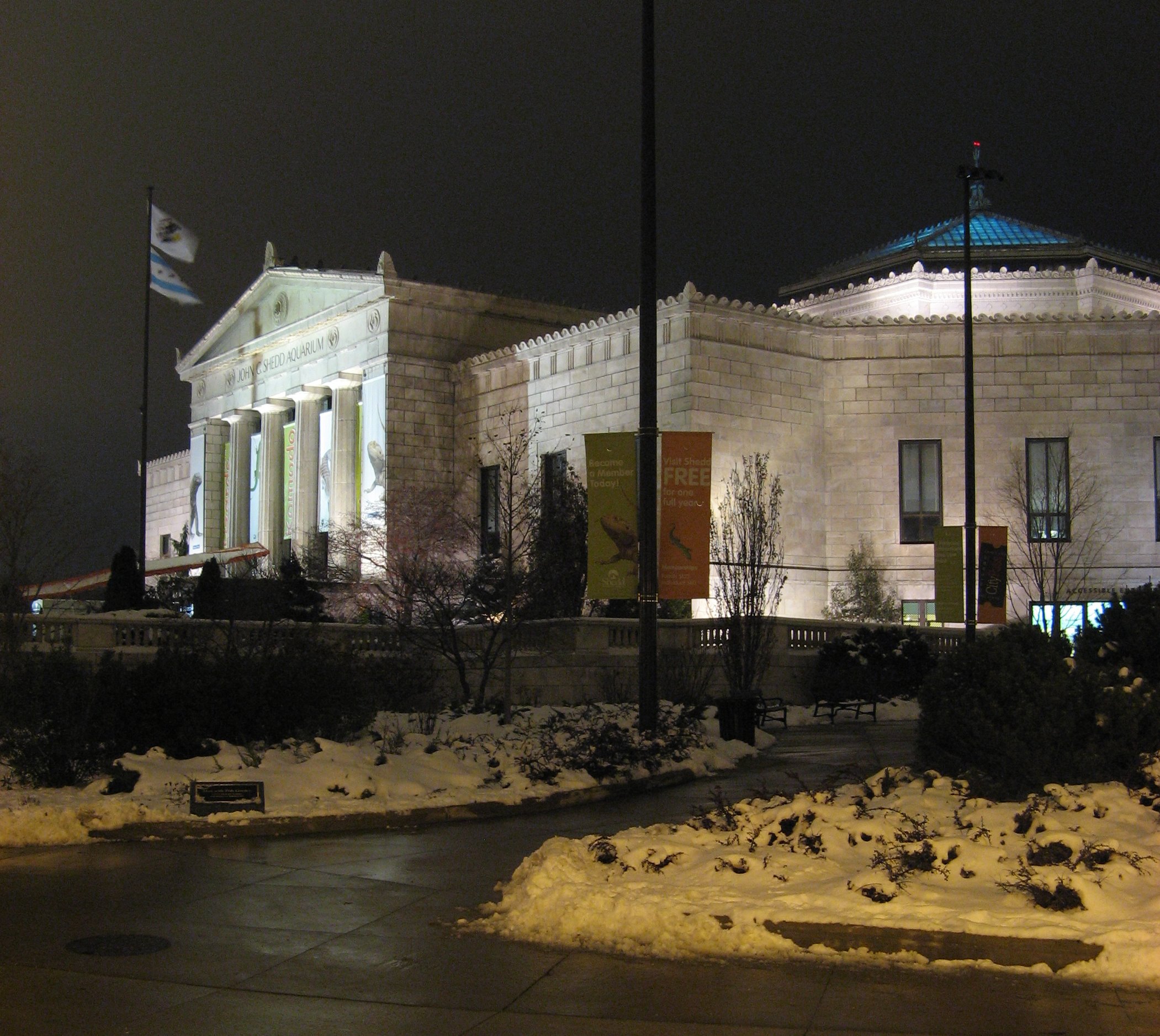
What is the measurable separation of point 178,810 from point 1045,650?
8.02 metres

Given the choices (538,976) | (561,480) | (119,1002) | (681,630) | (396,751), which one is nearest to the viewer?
(119,1002)

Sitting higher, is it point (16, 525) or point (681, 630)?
point (16, 525)

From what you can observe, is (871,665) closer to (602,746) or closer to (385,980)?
(602,746)

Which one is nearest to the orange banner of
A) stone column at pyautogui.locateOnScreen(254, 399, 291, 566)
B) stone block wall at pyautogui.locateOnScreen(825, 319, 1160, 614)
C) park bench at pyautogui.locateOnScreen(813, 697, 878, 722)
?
park bench at pyautogui.locateOnScreen(813, 697, 878, 722)

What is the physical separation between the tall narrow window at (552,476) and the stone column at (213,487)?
25441 mm

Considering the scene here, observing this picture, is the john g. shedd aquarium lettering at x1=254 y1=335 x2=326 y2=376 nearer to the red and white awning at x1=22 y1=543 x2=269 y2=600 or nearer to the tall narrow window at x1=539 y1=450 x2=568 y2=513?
the red and white awning at x1=22 y1=543 x2=269 y2=600

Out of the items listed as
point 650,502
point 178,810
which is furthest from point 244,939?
point 650,502

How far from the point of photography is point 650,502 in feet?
55.1

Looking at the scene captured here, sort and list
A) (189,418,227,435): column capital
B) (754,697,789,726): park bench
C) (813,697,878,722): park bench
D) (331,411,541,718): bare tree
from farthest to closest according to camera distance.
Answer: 1. (189,418,227,435): column capital
2. (813,697,878,722): park bench
3. (754,697,789,726): park bench
4. (331,411,541,718): bare tree

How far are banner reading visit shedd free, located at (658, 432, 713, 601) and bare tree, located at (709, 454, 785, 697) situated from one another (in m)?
4.45

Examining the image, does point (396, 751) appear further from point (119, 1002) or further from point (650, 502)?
point (119, 1002)

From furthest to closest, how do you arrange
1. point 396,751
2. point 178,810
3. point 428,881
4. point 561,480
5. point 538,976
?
point 561,480, point 396,751, point 178,810, point 428,881, point 538,976

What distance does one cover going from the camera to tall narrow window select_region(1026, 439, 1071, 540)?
40.3 m

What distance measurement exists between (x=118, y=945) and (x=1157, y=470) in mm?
38313
